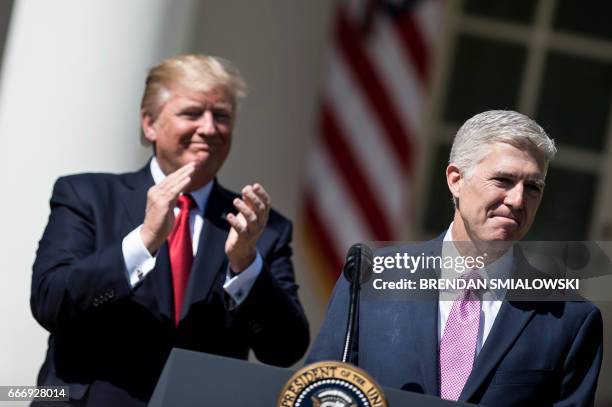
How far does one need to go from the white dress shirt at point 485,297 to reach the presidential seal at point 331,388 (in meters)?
0.40

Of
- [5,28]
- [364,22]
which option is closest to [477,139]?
[5,28]

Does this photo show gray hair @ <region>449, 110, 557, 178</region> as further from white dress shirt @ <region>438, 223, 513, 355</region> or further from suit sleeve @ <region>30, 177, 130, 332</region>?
suit sleeve @ <region>30, 177, 130, 332</region>

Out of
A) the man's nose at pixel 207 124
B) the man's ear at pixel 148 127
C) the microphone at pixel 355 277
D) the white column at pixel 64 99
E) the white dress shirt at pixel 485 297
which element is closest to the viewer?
the microphone at pixel 355 277

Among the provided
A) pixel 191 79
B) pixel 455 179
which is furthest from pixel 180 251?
pixel 455 179

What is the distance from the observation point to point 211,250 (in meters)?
3.42

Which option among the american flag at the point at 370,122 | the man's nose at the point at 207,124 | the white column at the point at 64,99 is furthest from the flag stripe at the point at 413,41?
the man's nose at the point at 207,124

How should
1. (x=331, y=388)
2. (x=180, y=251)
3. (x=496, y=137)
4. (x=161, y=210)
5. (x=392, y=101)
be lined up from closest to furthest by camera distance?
(x=331, y=388) → (x=496, y=137) → (x=161, y=210) → (x=180, y=251) → (x=392, y=101)

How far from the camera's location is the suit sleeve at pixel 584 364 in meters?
2.75

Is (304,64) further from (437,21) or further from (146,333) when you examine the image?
(146,333)

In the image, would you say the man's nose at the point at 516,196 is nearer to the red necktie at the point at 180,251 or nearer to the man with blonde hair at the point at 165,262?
the man with blonde hair at the point at 165,262

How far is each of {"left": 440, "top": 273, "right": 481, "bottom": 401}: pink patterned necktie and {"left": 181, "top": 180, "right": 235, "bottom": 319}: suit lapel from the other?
72 cm

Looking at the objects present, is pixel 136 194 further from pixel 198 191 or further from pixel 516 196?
pixel 516 196

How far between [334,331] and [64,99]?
172 cm

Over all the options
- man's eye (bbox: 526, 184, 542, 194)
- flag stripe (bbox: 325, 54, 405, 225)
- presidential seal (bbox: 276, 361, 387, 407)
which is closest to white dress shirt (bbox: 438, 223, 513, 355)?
man's eye (bbox: 526, 184, 542, 194)
